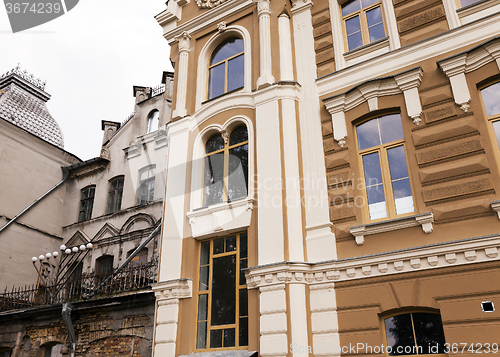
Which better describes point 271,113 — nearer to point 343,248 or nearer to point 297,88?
point 297,88

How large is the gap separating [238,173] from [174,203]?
2.06 meters

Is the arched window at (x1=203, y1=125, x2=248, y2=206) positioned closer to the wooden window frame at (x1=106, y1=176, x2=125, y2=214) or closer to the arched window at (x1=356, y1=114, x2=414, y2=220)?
the arched window at (x1=356, y1=114, x2=414, y2=220)

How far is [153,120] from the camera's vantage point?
22.6m

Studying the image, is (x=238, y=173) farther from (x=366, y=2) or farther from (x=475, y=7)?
(x=475, y=7)

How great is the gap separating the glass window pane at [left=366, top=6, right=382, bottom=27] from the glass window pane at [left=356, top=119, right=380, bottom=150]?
9.56 ft

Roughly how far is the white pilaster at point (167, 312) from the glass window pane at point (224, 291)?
2.24 feet

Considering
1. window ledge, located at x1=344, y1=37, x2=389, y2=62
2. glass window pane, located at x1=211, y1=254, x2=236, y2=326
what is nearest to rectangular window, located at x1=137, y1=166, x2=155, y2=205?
glass window pane, located at x1=211, y1=254, x2=236, y2=326

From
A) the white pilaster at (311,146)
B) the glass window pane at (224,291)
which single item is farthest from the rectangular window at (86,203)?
the white pilaster at (311,146)

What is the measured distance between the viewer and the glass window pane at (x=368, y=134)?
10188 millimetres

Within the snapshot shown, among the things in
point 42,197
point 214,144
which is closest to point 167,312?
point 214,144

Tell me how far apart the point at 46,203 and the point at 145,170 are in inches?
263

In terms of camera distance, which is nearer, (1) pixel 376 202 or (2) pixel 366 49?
(1) pixel 376 202

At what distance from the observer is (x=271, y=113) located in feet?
36.9

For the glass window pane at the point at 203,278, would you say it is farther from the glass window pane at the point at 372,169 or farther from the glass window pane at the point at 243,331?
the glass window pane at the point at 372,169
